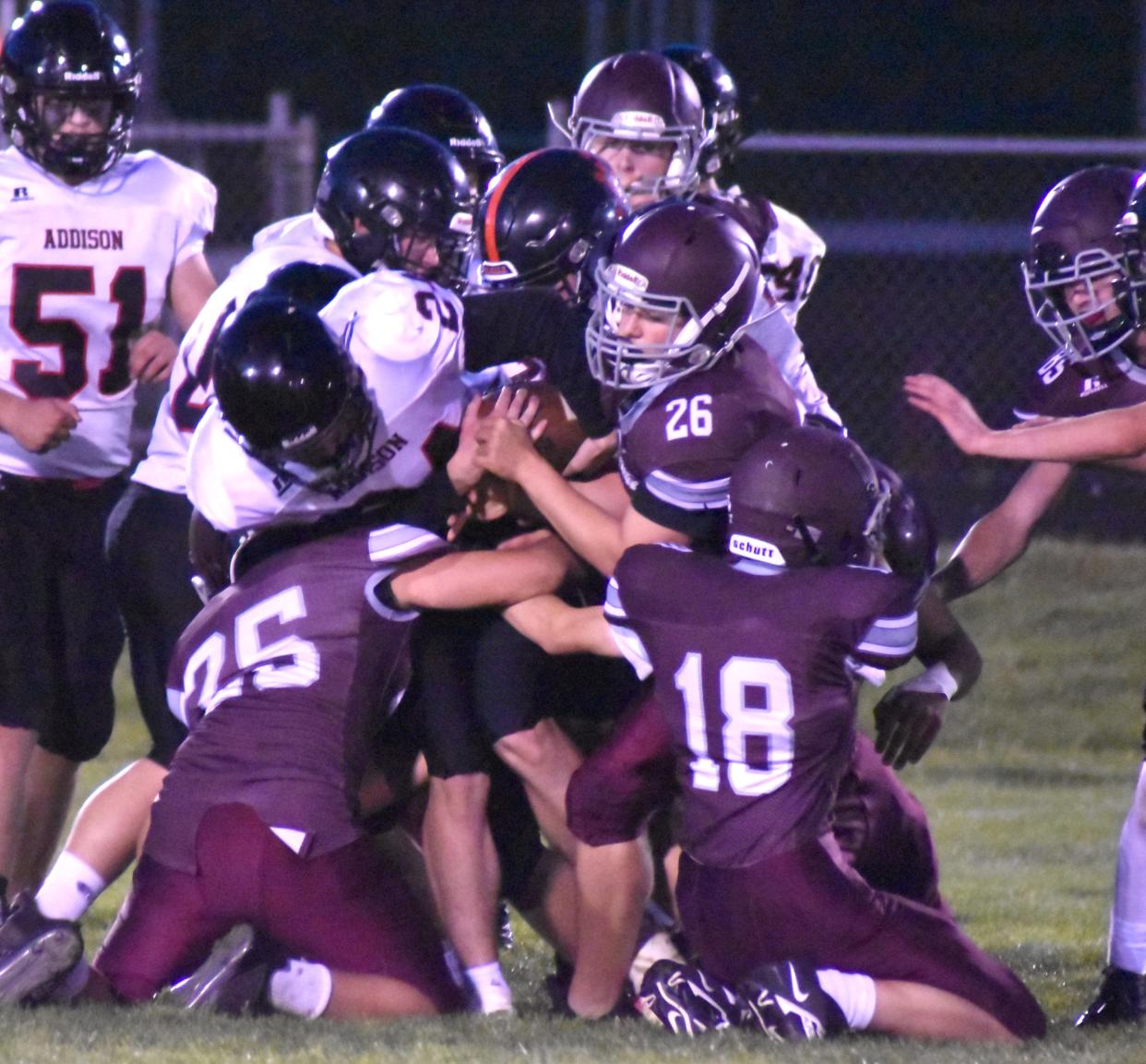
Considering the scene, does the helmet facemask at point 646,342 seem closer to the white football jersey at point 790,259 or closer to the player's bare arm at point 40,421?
the player's bare arm at point 40,421

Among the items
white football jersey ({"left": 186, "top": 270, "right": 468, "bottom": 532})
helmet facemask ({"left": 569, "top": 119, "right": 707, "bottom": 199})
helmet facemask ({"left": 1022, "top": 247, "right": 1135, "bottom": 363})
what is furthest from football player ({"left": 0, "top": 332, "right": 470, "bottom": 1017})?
helmet facemask ({"left": 569, "top": 119, "right": 707, "bottom": 199})

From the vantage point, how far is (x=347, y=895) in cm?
393

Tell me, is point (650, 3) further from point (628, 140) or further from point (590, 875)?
point (590, 875)

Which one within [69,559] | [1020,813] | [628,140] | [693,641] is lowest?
[1020,813]

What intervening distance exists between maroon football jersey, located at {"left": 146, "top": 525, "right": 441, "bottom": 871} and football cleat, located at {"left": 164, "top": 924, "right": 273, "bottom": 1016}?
0.96 ft

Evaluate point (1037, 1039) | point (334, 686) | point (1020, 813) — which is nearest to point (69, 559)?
point (334, 686)

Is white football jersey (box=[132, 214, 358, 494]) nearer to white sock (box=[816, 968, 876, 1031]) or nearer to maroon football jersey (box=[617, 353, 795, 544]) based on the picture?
maroon football jersey (box=[617, 353, 795, 544])

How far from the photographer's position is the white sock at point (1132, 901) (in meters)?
4.08

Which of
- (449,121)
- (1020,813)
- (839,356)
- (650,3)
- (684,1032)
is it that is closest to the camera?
(684,1032)

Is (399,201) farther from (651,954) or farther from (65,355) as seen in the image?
(651,954)

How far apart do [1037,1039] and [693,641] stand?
0.95 metres

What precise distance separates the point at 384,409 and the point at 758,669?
944 mm

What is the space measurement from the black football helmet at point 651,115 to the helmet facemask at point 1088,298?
1.21 metres

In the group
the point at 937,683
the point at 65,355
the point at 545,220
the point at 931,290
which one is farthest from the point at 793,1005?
the point at 931,290
